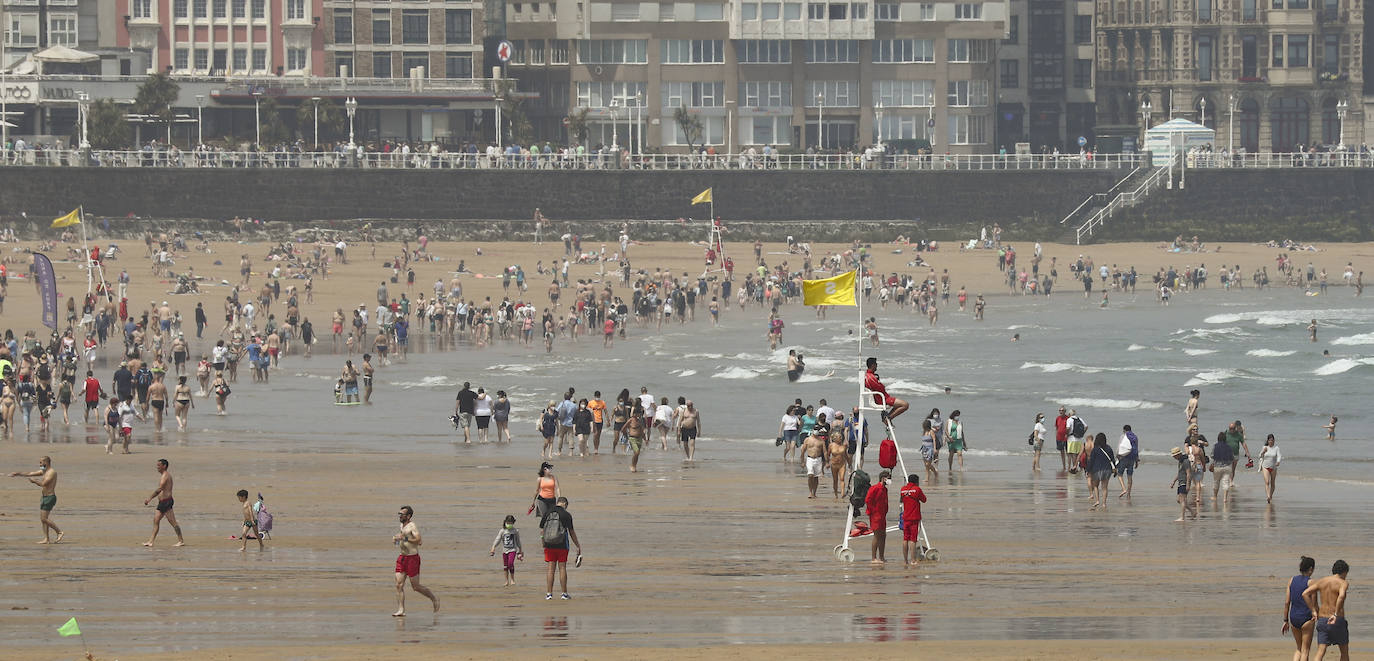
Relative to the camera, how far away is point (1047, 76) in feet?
327

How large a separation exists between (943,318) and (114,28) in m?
43.6

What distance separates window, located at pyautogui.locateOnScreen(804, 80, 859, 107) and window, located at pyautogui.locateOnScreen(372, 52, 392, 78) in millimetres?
17633

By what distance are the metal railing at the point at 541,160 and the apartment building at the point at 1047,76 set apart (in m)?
13.6

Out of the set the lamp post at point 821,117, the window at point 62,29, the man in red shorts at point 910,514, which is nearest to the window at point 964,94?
the lamp post at point 821,117

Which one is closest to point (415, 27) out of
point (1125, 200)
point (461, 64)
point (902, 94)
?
point (461, 64)

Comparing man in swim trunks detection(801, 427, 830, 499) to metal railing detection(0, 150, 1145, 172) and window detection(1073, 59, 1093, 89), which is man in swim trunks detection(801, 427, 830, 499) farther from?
window detection(1073, 59, 1093, 89)

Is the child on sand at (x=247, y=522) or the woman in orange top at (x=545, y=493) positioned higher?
the woman in orange top at (x=545, y=493)

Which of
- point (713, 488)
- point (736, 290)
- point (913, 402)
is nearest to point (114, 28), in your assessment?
point (736, 290)

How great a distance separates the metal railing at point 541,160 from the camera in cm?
7794

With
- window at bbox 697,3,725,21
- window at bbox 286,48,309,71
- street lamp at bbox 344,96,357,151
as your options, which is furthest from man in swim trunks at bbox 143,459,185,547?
window at bbox 286,48,309,71

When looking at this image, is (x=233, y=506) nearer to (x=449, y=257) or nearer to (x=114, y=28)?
(x=449, y=257)

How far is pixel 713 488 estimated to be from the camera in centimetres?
2891

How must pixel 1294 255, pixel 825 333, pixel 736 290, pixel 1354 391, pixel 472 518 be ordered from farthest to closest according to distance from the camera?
pixel 1294 255 < pixel 736 290 < pixel 825 333 < pixel 1354 391 < pixel 472 518

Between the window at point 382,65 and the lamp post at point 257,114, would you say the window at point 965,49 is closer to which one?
the window at point 382,65
